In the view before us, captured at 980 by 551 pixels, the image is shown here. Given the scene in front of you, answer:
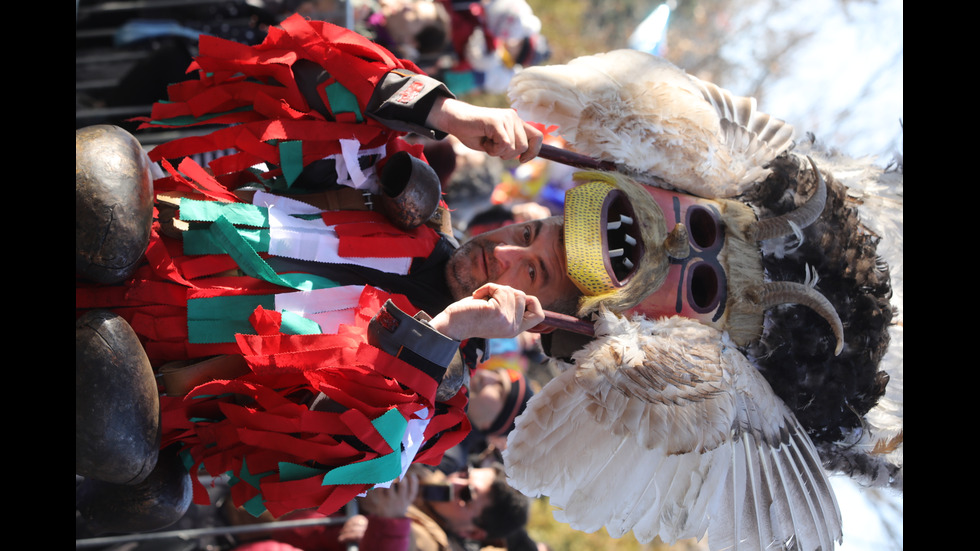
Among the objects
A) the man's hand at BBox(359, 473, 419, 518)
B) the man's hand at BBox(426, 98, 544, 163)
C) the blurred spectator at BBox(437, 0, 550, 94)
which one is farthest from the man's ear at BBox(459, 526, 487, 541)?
the blurred spectator at BBox(437, 0, 550, 94)

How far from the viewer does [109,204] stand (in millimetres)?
1216

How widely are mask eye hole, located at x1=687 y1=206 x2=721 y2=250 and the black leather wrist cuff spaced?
0.80m

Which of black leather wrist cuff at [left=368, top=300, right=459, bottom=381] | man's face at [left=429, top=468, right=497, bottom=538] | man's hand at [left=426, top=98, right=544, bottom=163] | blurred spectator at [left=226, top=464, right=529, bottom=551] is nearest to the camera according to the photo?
black leather wrist cuff at [left=368, top=300, right=459, bottom=381]

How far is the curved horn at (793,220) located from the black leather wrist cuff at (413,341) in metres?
0.95

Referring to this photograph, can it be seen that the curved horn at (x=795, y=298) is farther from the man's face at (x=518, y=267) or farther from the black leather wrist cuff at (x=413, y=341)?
the black leather wrist cuff at (x=413, y=341)

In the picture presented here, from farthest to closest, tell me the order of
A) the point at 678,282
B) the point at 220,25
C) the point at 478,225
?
the point at 478,225, the point at 220,25, the point at 678,282

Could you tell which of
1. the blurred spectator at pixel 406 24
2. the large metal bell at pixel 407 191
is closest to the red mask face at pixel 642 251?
the large metal bell at pixel 407 191

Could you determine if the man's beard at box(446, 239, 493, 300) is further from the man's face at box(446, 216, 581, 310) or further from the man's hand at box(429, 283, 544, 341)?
the man's hand at box(429, 283, 544, 341)

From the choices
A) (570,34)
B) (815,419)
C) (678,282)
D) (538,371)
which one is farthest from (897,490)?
(570,34)

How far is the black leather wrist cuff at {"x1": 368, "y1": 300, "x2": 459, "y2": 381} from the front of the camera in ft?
4.40

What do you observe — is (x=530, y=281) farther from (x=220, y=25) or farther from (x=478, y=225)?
(x=220, y=25)

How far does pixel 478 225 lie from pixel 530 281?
6.67 ft

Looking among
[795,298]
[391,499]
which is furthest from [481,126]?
[391,499]
